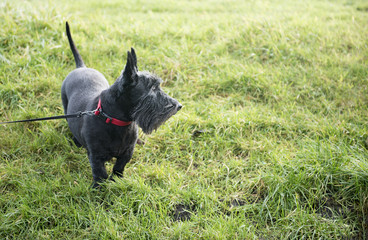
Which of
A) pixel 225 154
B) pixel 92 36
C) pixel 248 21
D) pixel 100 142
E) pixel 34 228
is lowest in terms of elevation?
pixel 34 228

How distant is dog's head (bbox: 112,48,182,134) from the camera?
8.00ft

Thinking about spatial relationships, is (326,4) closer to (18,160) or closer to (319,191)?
(319,191)

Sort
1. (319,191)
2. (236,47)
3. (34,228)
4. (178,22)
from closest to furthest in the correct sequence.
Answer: (34,228)
(319,191)
(236,47)
(178,22)

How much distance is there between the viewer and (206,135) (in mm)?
3604

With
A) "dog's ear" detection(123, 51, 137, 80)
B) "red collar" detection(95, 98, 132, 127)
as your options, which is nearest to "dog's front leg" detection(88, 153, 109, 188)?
"red collar" detection(95, 98, 132, 127)

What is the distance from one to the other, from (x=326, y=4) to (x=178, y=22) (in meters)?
4.89

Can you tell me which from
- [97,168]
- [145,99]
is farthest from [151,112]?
[97,168]

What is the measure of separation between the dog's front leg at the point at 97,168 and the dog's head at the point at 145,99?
0.53 meters

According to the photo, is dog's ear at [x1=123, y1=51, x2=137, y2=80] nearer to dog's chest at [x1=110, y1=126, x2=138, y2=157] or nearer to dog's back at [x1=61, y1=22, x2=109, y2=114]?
dog's chest at [x1=110, y1=126, x2=138, y2=157]

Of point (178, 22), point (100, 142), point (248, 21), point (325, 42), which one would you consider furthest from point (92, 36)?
point (325, 42)

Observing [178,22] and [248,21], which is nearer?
[248,21]

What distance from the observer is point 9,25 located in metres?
4.97

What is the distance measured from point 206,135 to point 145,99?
130 centimetres

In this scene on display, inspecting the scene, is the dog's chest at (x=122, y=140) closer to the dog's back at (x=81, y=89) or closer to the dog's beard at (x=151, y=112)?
the dog's beard at (x=151, y=112)
